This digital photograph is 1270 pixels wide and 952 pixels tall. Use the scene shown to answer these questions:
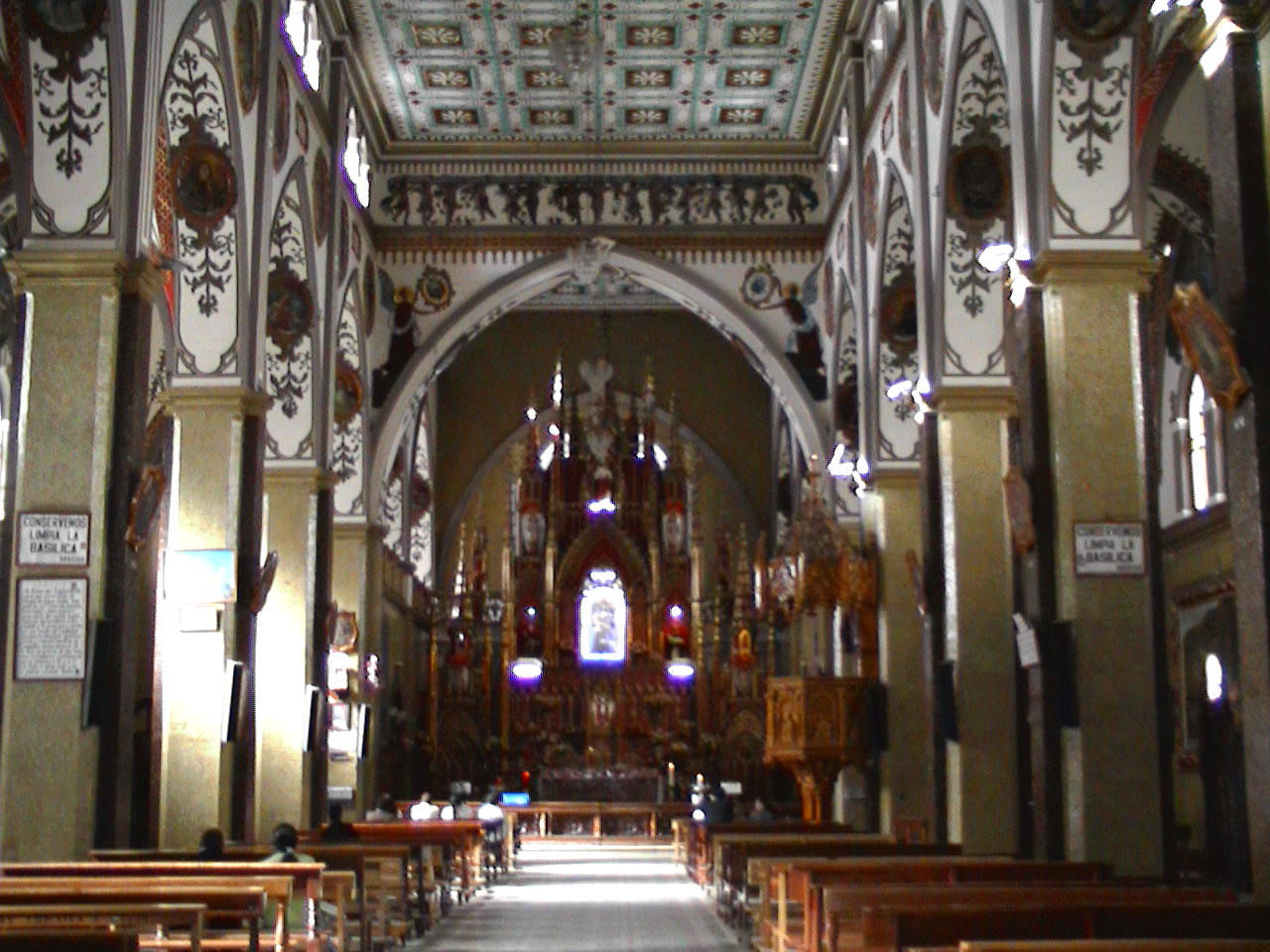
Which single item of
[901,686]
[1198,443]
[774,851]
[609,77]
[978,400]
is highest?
[609,77]

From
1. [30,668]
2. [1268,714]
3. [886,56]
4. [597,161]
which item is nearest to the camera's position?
[1268,714]

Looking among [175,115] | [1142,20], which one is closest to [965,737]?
[1142,20]

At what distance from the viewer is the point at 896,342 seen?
23.4m

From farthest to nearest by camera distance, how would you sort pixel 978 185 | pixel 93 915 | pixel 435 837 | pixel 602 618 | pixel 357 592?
pixel 602 618
pixel 357 592
pixel 978 185
pixel 435 837
pixel 93 915

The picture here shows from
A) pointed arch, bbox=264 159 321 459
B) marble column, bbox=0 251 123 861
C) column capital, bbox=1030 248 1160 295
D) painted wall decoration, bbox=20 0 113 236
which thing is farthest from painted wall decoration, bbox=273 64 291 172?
column capital, bbox=1030 248 1160 295

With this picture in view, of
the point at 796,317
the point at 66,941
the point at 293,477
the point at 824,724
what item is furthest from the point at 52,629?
the point at 796,317

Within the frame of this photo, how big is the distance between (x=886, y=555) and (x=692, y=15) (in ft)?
26.6

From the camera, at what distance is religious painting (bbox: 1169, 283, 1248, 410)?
9828 millimetres

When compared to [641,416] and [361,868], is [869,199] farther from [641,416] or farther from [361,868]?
[361,868]

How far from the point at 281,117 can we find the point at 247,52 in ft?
6.10

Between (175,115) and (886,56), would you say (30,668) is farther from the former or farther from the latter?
(886,56)

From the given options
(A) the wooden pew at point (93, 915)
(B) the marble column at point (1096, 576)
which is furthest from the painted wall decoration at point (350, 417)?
(A) the wooden pew at point (93, 915)

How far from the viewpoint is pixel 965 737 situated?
17.9m

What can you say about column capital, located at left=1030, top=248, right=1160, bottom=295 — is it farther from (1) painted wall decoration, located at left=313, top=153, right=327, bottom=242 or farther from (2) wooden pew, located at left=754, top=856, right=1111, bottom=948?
(1) painted wall decoration, located at left=313, top=153, right=327, bottom=242
